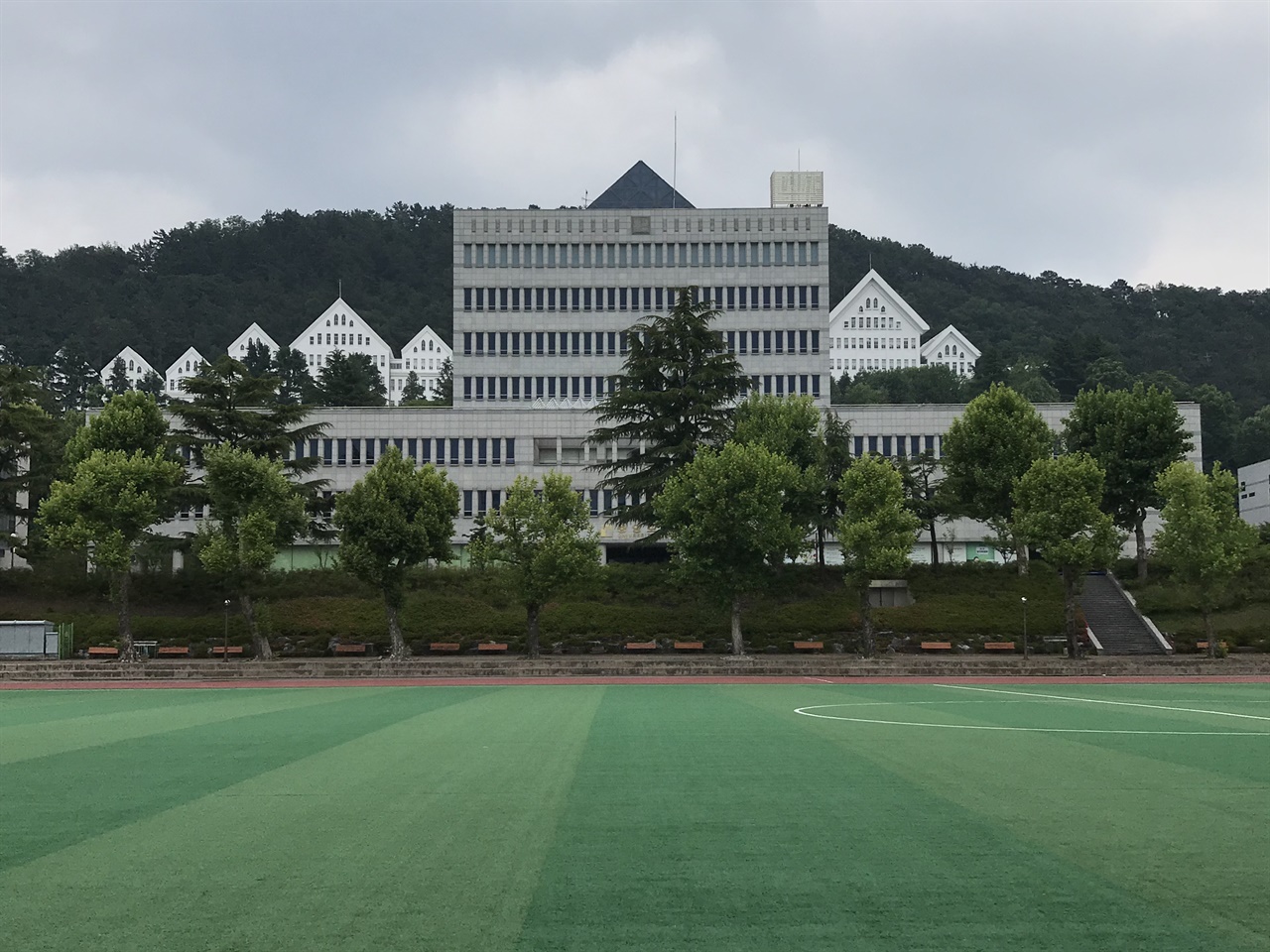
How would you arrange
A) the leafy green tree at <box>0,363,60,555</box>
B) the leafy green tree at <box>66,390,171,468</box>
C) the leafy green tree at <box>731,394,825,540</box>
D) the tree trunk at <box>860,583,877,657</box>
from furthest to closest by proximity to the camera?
the leafy green tree at <box>0,363,60,555</box> < the leafy green tree at <box>731,394,825,540</box> < the leafy green tree at <box>66,390,171,468</box> < the tree trunk at <box>860,583,877,657</box>

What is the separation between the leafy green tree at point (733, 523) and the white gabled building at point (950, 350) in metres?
141

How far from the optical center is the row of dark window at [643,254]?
86.9 meters

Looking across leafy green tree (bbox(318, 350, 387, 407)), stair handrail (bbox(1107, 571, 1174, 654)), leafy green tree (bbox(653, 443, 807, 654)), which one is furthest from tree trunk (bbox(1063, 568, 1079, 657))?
leafy green tree (bbox(318, 350, 387, 407))

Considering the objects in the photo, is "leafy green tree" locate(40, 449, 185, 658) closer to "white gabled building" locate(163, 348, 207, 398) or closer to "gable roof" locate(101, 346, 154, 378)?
"gable roof" locate(101, 346, 154, 378)

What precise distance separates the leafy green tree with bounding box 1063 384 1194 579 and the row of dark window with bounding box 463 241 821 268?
1257 inches

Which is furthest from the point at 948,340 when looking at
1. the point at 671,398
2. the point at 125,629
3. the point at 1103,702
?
the point at 1103,702

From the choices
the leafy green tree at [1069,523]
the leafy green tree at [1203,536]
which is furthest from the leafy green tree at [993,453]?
the leafy green tree at [1203,536]

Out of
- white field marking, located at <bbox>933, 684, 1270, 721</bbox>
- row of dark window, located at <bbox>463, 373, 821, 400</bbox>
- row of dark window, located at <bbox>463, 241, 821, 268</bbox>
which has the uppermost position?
row of dark window, located at <bbox>463, 241, 821, 268</bbox>

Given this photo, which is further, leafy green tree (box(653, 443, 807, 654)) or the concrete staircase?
the concrete staircase

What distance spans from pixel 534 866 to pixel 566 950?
189 centimetres

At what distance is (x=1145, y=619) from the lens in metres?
53.2

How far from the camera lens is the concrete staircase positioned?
5009cm

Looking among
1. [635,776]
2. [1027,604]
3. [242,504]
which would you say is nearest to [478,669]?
[242,504]

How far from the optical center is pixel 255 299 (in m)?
198
